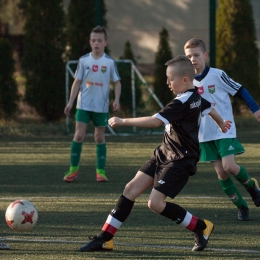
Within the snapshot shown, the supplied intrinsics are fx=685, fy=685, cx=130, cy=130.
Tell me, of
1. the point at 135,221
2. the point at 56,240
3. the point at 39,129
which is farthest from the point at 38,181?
the point at 39,129

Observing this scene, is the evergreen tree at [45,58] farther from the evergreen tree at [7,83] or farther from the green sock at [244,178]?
the green sock at [244,178]

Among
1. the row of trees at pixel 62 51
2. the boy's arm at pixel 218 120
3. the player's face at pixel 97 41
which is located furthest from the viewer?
the row of trees at pixel 62 51

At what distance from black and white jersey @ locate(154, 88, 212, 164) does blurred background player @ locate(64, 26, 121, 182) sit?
3.49 meters

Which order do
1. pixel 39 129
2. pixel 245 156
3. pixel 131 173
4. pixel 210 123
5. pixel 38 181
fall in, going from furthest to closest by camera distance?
pixel 39 129
pixel 245 156
pixel 131 173
pixel 38 181
pixel 210 123

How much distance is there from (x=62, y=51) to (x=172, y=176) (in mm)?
10982

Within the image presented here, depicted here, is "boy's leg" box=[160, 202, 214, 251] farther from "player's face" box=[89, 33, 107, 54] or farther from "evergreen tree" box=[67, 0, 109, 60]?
"evergreen tree" box=[67, 0, 109, 60]

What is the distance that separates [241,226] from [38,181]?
336 cm

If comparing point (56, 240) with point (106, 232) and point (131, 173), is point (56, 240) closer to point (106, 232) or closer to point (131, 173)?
point (106, 232)

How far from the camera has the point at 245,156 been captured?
10.8m

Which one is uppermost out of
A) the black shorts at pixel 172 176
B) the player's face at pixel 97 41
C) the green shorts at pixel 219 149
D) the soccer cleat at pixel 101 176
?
the player's face at pixel 97 41

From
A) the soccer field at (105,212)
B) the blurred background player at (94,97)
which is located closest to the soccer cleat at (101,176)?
the blurred background player at (94,97)

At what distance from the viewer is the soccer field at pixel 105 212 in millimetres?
4816

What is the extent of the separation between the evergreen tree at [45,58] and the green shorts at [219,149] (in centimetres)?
924

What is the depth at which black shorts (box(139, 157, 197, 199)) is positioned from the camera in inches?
190
